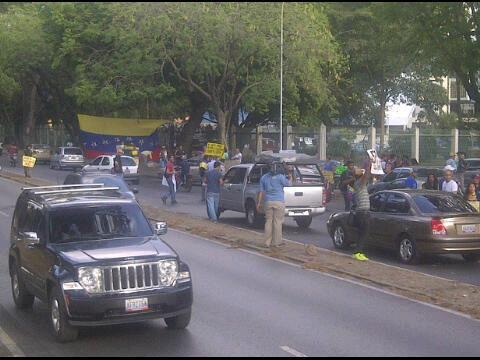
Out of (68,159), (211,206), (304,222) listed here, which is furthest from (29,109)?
(304,222)

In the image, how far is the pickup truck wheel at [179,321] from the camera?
9.88 m

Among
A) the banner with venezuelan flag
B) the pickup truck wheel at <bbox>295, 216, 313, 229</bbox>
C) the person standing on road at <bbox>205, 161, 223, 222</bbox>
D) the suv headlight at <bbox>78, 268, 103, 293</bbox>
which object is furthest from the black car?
the banner with venezuelan flag

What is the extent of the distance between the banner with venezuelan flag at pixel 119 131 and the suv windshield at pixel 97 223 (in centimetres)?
4362

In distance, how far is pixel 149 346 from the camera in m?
9.30

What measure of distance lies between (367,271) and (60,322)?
260 inches

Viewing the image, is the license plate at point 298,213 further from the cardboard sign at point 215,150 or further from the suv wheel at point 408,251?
the cardboard sign at point 215,150

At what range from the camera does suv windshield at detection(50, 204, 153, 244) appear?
10.4 m

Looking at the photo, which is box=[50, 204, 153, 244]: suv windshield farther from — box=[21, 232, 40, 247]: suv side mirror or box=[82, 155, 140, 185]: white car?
box=[82, 155, 140, 185]: white car

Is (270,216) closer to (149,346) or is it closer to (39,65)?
(149,346)

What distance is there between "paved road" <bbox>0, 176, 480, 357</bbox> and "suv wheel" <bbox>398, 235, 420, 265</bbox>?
236 cm

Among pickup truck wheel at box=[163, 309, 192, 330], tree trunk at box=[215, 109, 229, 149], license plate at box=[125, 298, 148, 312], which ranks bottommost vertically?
pickup truck wheel at box=[163, 309, 192, 330]

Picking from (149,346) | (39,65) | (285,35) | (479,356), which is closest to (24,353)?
(149,346)

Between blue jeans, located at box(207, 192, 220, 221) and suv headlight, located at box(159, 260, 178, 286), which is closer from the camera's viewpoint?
suv headlight, located at box(159, 260, 178, 286)

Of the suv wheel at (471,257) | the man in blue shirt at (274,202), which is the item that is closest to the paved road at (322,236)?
the suv wheel at (471,257)
